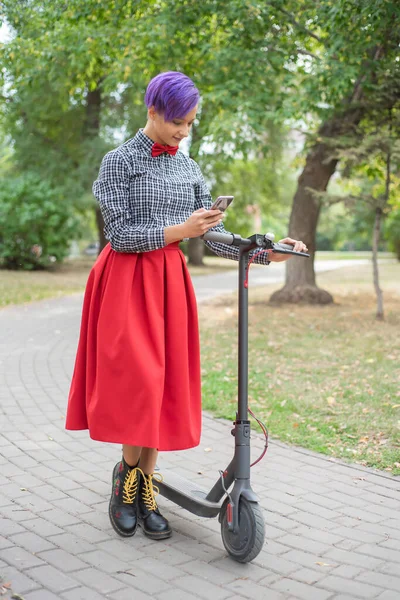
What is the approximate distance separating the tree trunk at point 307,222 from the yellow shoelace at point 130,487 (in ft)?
32.9

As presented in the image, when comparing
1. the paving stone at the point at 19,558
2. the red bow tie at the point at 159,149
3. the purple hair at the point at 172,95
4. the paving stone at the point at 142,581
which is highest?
the purple hair at the point at 172,95

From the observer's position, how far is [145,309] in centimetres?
322

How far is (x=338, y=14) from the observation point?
8.57m

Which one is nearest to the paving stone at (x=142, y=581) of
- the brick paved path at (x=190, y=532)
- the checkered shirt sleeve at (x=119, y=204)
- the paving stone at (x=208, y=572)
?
the brick paved path at (x=190, y=532)

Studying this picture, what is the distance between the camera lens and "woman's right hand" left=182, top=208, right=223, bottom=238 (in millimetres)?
2939

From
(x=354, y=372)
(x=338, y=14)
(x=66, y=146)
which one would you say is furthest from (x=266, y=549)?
(x=66, y=146)

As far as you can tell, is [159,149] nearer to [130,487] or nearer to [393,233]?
[130,487]

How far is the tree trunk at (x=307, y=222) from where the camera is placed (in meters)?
13.2

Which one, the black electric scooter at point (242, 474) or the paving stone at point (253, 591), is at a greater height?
the black electric scooter at point (242, 474)

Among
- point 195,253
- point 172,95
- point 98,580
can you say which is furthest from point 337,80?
point 195,253

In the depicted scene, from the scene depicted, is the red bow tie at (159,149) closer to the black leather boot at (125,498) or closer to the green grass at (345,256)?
the black leather boot at (125,498)

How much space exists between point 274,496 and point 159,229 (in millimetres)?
1770

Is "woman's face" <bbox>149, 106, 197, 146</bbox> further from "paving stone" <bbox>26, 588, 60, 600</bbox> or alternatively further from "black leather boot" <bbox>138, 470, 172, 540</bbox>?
"paving stone" <bbox>26, 588, 60, 600</bbox>

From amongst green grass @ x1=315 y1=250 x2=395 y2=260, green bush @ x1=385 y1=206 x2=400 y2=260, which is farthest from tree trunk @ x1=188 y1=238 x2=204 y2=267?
green grass @ x1=315 y1=250 x2=395 y2=260
